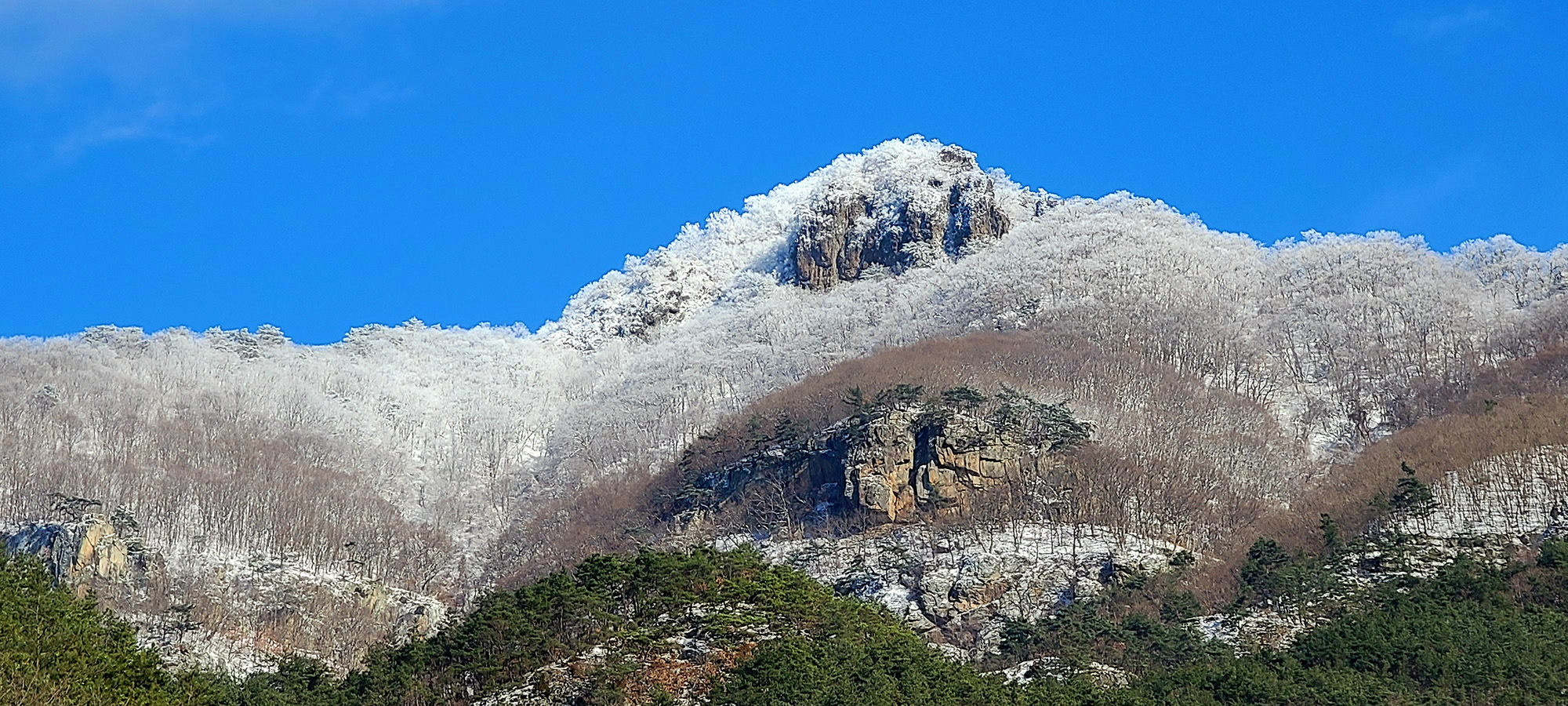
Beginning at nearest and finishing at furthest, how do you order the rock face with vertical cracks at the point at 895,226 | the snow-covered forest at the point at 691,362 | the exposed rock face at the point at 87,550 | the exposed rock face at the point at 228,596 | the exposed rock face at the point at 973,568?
the exposed rock face at the point at 973,568, the exposed rock face at the point at 228,596, the exposed rock face at the point at 87,550, the snow-covered forest at the point at 691,362, the rock face with vertical cracks at the point at 895,226

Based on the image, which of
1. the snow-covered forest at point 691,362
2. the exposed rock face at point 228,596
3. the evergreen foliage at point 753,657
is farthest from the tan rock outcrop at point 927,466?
the evergreen foliage at point 753,657

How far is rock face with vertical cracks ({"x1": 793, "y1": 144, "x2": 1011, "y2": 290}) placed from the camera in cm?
15425

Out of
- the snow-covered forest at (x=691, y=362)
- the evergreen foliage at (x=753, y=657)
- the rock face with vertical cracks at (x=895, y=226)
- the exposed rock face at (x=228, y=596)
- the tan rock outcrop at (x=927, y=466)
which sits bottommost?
the evergreen foliage at (x=753, y=657)

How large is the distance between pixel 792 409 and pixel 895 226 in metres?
49.9

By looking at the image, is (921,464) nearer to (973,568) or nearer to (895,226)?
(973,568)

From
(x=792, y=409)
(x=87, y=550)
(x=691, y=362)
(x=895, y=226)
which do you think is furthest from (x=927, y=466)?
(x=895, y=226)

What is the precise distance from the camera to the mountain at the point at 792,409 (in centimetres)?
9131

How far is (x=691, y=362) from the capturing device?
460ft

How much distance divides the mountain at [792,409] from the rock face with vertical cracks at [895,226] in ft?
1.00

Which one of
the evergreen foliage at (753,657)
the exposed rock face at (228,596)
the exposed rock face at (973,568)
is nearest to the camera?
the evergreen foliage at (753,657)

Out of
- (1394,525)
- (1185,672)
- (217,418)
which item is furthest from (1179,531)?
(217,418)

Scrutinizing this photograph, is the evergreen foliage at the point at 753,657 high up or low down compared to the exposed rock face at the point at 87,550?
down

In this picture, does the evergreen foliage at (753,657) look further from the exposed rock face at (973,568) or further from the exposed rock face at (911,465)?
the exposed rock face at (911,465)

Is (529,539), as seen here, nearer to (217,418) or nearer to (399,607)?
(399,607)
